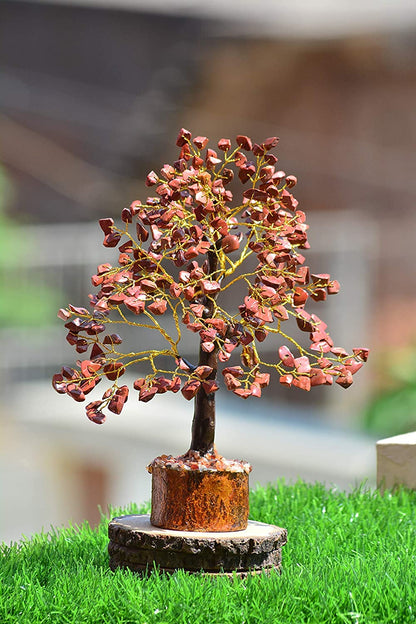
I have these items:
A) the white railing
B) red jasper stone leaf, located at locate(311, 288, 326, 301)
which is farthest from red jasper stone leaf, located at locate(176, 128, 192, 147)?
the white railing

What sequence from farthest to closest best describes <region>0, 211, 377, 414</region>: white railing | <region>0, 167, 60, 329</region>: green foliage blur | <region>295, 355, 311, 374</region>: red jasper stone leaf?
1. <region>0, 167, 60, 329</region>: green foliage blur
2. <region>0, 211, 377, 414</region>: white railing
3. <region>295, 355, 311, 374</region>: red jasper stone leaf

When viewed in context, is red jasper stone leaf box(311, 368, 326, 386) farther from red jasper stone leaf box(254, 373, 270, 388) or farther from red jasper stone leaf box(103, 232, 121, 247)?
red jasper stone leaf box(103, 232, 121, 247)

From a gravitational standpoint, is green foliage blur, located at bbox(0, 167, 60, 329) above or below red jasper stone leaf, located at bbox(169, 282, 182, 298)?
above

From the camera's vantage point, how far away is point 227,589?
2.04 metres

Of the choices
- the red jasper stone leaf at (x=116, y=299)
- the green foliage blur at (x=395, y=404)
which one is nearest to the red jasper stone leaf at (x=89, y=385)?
the red jasper stone leaf at (x=116, y=299)

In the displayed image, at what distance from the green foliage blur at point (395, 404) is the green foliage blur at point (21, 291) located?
310 cm

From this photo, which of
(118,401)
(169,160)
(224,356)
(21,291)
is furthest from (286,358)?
(169,160)

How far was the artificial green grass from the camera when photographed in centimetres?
193

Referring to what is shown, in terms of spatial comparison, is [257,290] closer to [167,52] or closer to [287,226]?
[287,226]

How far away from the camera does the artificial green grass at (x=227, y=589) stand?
1.93 metres

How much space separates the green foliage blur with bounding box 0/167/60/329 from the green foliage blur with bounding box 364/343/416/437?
3100mm

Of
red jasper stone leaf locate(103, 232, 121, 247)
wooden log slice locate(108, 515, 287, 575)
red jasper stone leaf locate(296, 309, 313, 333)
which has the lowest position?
wooden log slice locate(108, 515, 287, 575)

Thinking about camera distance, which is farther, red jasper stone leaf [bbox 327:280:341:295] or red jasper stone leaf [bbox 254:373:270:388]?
red jasper stone leaf [bbox 327:280:341:295]

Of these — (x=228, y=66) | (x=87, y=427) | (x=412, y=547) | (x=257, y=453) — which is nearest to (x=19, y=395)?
(x=87, y=427)
